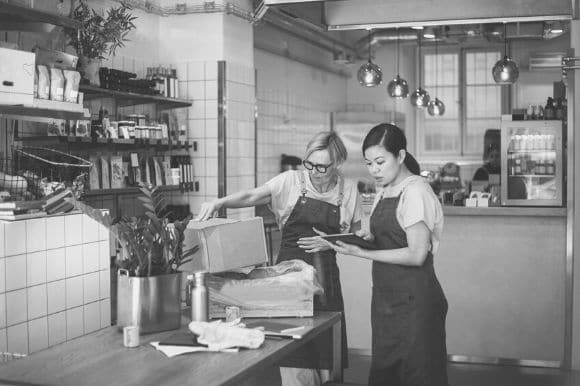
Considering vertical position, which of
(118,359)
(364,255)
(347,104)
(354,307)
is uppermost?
(347,104)

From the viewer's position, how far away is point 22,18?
4.51 meters

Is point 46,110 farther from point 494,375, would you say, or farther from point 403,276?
point 494,375

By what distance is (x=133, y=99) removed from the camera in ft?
21.4

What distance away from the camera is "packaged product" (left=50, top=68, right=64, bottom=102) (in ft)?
15.1

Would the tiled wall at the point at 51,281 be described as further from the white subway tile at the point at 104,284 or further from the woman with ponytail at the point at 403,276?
the woman with ponytail at the point at 403,276

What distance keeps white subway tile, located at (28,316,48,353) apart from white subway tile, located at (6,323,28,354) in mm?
31

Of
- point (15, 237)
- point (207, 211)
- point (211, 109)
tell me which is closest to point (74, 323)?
point (15, 237)

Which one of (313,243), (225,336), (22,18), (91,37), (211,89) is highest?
(91,37)

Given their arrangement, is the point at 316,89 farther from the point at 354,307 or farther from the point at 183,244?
the point at 183,244

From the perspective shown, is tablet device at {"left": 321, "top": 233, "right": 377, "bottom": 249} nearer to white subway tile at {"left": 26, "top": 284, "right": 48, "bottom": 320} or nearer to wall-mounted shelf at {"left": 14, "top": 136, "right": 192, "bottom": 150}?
white subway tile at {"left": 26, "top": 284, "right": 48, "bottom": 320}

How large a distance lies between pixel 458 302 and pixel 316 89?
6242 mm

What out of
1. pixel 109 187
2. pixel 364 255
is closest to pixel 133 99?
pixel 109 187

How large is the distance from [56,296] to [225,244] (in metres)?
1.21

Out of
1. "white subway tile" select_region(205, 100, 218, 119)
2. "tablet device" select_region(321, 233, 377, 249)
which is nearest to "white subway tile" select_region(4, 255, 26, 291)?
"tablet device" select_region(321, 233, 377, 249)
